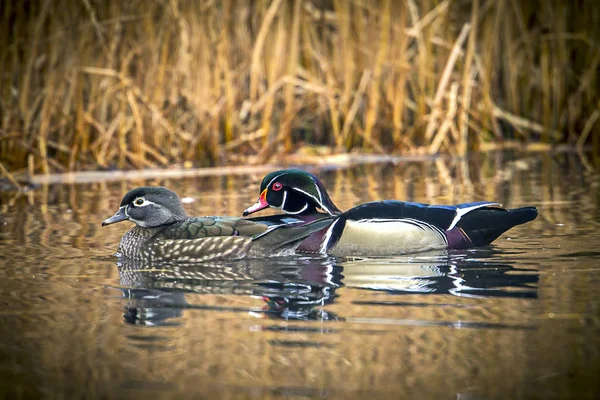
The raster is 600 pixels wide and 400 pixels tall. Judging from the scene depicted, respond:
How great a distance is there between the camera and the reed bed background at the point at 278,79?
11281mm

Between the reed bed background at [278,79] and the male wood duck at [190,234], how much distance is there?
412 centimetres

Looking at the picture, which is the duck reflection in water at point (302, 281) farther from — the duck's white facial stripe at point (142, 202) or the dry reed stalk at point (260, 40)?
the dry reed stalk at point (260, 40)

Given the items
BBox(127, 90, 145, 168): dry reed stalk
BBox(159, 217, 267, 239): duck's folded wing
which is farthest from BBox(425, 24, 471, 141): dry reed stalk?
BBox(159, 217, 267, 239): duck's folded wing

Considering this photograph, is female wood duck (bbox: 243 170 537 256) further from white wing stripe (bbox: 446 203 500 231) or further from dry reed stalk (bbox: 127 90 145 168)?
dry reed stalk (bbox: 127 90 145 168)

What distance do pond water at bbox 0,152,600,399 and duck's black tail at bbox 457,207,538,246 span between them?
0.34ft

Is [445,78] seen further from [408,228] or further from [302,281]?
[302,281]

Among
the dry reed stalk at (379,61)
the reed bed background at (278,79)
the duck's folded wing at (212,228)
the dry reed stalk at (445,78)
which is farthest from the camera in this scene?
the dry reed stalk at (445,78)

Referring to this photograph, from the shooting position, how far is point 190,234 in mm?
6570

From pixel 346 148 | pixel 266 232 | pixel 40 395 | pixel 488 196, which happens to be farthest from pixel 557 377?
pixel 346 148

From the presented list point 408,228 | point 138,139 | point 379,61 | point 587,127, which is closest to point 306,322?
point 408,228

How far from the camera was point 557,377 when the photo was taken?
3477 millimetres

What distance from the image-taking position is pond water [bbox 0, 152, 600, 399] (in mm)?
3508

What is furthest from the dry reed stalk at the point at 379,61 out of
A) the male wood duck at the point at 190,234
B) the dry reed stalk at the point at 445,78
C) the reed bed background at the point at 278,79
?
the male wood duck at the point at 190,234

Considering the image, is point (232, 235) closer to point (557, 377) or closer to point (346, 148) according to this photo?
point (557, 377)
